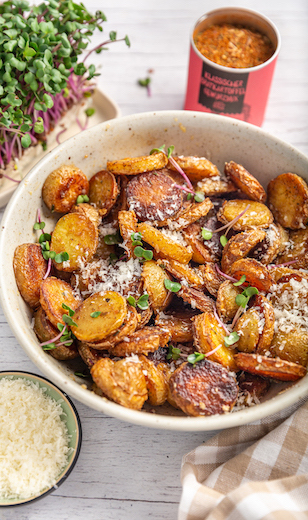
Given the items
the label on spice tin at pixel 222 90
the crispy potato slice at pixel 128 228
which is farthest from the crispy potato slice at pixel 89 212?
the label on spice tin at pixel 222 90

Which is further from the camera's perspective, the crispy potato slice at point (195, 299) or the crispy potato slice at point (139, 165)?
the crispy potato slice at point (139, 165)

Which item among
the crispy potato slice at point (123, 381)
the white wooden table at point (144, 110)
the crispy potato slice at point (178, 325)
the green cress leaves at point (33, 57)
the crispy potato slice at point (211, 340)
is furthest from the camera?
the green cress leaves at point (33, 57)

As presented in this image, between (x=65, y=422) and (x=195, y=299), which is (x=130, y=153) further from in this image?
(x=65, y=422)

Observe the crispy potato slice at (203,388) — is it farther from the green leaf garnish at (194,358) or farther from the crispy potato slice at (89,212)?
the crispy potato slice at (89,212)

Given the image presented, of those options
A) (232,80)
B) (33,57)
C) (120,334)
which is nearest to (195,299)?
(120,334)

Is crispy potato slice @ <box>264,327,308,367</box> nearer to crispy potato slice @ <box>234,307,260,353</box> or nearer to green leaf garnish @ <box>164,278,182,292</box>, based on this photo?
crispy potato slice @ <box>234,307,260,353</box>

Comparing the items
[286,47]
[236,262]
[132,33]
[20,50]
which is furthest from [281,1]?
[236,262]
